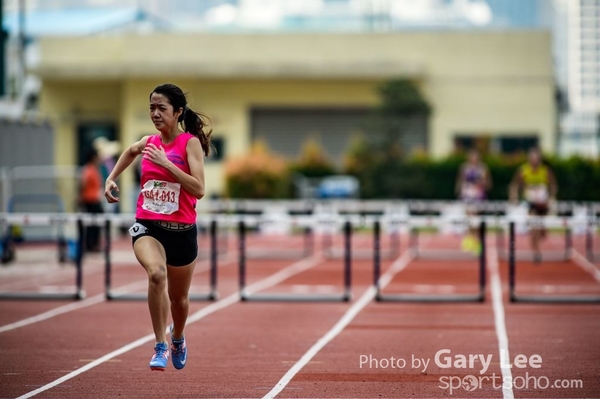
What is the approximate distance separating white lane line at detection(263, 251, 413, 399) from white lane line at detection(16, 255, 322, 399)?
158 cm

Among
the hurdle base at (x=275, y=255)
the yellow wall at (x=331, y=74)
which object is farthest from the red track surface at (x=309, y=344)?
the yellow wall at (x=331, y=74)

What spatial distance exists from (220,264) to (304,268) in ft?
6.12

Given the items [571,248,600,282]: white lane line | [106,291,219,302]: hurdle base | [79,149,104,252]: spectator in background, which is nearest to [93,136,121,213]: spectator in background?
[79,149,104,252]: spectator in background

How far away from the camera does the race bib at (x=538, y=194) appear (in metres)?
21.8

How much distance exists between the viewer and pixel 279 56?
4628cm

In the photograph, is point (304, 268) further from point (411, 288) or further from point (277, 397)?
point (277, 397)

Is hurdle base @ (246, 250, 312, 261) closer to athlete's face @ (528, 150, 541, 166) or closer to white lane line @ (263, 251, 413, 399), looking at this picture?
white lane line @ (263, 251, 413, 399)

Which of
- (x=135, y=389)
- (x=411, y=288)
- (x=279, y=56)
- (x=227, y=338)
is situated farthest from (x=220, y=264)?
(x=279, y=56)

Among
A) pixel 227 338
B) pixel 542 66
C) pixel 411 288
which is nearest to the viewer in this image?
pixel 227 338

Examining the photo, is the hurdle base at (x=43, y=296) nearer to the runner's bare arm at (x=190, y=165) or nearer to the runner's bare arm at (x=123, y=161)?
the runner's bare arm at (x=123, y=161)

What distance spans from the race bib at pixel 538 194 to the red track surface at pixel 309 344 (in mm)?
2969

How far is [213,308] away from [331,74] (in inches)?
1228

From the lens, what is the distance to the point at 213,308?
48.5 ft

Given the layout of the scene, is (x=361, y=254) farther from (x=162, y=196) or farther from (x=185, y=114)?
(x=162, y=196)
